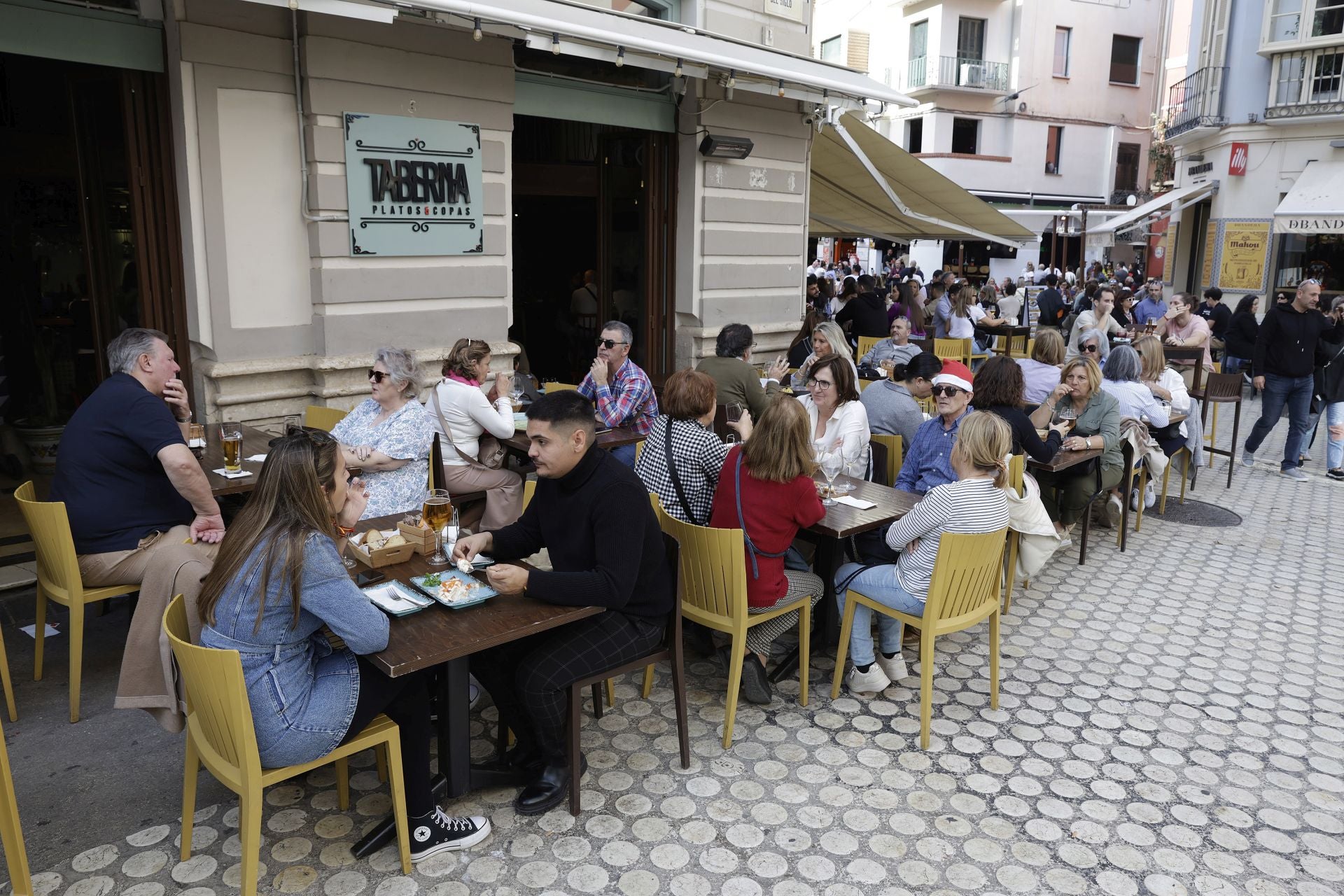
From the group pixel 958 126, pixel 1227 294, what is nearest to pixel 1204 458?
pixel 1227 294

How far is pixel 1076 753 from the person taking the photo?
3.76 metres

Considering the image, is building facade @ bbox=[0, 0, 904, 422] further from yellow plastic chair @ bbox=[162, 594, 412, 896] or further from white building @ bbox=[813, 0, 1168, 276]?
white building @ bbox=[813, 0, 1168, 276]

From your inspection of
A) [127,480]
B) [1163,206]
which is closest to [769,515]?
[127,480]

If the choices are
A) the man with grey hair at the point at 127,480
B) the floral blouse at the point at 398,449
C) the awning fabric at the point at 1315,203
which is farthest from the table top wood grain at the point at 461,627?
the awning fabric at the point at 1315,203

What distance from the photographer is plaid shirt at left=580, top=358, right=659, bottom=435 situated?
5742mm

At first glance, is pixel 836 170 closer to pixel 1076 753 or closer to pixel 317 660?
pixel 1076 753

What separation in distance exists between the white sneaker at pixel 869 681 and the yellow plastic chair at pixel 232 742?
2065 mm

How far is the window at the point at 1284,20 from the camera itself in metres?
15.0

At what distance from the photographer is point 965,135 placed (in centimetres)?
2836

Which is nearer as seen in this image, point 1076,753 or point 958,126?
point 1076,753

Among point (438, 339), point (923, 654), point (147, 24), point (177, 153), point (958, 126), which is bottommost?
point (923, 654)

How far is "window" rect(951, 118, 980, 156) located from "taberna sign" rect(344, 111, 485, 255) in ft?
81.8

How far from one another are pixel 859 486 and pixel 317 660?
8.89ft

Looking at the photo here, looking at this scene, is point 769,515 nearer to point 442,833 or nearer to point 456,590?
point 456,590
